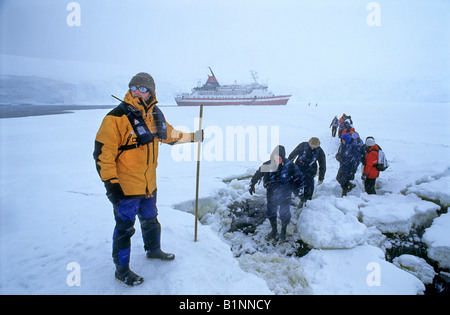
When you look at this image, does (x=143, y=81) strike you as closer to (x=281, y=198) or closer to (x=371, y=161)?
(x=281, y=198)

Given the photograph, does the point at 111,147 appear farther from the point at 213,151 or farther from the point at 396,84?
the point at 396,84

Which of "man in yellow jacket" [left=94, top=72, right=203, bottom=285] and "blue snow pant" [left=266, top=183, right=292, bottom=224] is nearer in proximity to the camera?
"man in yellow jacket" [left=94, top=72, right=203, bottom=285]

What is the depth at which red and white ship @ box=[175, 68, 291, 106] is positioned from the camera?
40812 mm

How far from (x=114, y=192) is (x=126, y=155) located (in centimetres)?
37

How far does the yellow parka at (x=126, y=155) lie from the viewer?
1797 millimetres

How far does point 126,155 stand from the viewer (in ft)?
6.50

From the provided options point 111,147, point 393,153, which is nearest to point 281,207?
point 111,147

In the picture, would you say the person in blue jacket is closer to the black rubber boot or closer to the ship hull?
the black rubber boot

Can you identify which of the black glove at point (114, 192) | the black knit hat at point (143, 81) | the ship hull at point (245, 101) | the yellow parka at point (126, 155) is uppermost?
the ship hull at point (245, 101)

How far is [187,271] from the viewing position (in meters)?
2.26

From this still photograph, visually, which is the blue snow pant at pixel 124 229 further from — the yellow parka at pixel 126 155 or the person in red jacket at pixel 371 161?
the person in red jacket at pixel 371 161

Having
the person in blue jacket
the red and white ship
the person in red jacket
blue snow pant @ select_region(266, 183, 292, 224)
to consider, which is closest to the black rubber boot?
blue snow pant @ select_region(266, 183, 292, 224)

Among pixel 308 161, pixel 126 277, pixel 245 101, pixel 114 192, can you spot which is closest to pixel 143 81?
pixel 114 192

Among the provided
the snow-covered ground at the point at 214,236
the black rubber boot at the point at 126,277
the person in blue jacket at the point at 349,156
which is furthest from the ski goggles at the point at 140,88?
the person in blue jacket at the point at 349,156
